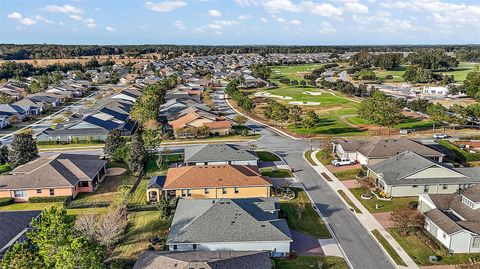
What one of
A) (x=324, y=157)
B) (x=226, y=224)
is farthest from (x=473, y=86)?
(x=226, y=224)

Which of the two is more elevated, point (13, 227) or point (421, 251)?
point (13, 227)

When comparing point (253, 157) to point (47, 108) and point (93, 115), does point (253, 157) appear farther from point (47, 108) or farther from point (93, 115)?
point (47, 108)

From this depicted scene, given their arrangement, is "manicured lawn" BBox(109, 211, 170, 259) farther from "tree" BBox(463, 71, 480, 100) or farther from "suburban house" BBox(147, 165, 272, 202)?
"tree" BBox(463, 71, 480, 100)

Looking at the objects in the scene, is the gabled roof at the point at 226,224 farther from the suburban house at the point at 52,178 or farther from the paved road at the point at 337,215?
the suburban house at the point at 52,178

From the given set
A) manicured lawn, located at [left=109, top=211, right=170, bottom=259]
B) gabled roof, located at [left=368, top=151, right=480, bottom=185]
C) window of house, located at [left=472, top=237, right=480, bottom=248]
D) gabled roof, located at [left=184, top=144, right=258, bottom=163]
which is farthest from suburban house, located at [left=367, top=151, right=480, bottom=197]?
manicured lawn, located at [left=109, top=211, right=170, bottom=259]

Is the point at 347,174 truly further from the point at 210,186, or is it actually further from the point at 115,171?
the point at 115,171

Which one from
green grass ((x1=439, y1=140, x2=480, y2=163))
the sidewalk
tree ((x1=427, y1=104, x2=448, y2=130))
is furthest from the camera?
tree ((x1=427, y1=104, x2=448, y2=130))

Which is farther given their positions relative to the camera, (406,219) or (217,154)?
(217,154)
